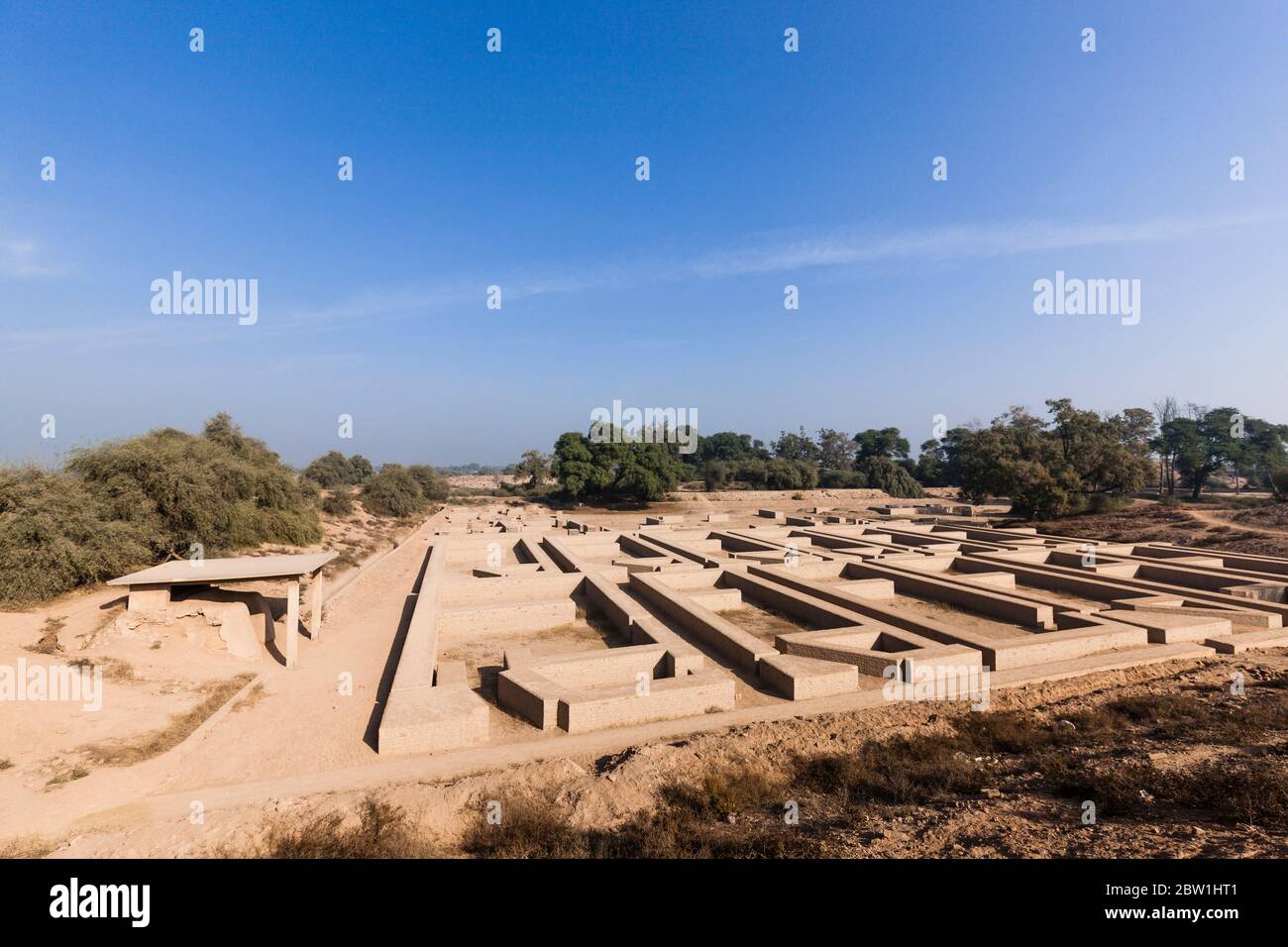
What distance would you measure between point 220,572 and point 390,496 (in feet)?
84.8

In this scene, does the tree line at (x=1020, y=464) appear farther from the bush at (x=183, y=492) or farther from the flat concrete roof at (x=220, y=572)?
the flat concrete roof at (x=220, y=572)

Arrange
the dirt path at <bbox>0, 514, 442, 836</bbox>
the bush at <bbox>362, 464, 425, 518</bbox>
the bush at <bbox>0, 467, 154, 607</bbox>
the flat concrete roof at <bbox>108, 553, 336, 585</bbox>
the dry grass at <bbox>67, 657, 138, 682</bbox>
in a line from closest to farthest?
the dirt path at <bbox>0, 514, 442, 836</bbox>
the dry grass at <bbox>67, 657, 138, 682</bbox>
the flat concrete roof at <bbox>108, 553, 336, 585</bbox>
the bush at <bbox>0, 467, 154, 607</bbox>
the bush at <bbox>362, 464, 425, 518</bbox>

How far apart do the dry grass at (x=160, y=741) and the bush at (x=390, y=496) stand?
1028 inches

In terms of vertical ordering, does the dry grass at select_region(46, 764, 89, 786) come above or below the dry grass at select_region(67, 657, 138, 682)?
below

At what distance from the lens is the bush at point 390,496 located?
32388mm

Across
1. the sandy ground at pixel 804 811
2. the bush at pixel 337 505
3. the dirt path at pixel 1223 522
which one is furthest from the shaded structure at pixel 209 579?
the dirt path at pixel 1223 522

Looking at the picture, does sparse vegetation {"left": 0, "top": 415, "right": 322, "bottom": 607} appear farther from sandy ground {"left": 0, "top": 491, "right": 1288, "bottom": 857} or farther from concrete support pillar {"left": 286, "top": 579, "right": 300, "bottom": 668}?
concrete support pillar {"left": 286, "top": 579, "right": 300, "bottom": 668}

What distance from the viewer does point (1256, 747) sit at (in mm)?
5508

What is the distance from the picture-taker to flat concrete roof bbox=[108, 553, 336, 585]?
8.14 m

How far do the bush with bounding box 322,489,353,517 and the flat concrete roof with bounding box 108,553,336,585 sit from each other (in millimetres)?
19281

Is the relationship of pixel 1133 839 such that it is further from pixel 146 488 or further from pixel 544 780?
pixel 146 488

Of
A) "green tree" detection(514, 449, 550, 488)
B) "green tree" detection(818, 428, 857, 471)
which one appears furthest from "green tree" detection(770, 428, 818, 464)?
"green tree" detection(514, 449, 550, 488)
